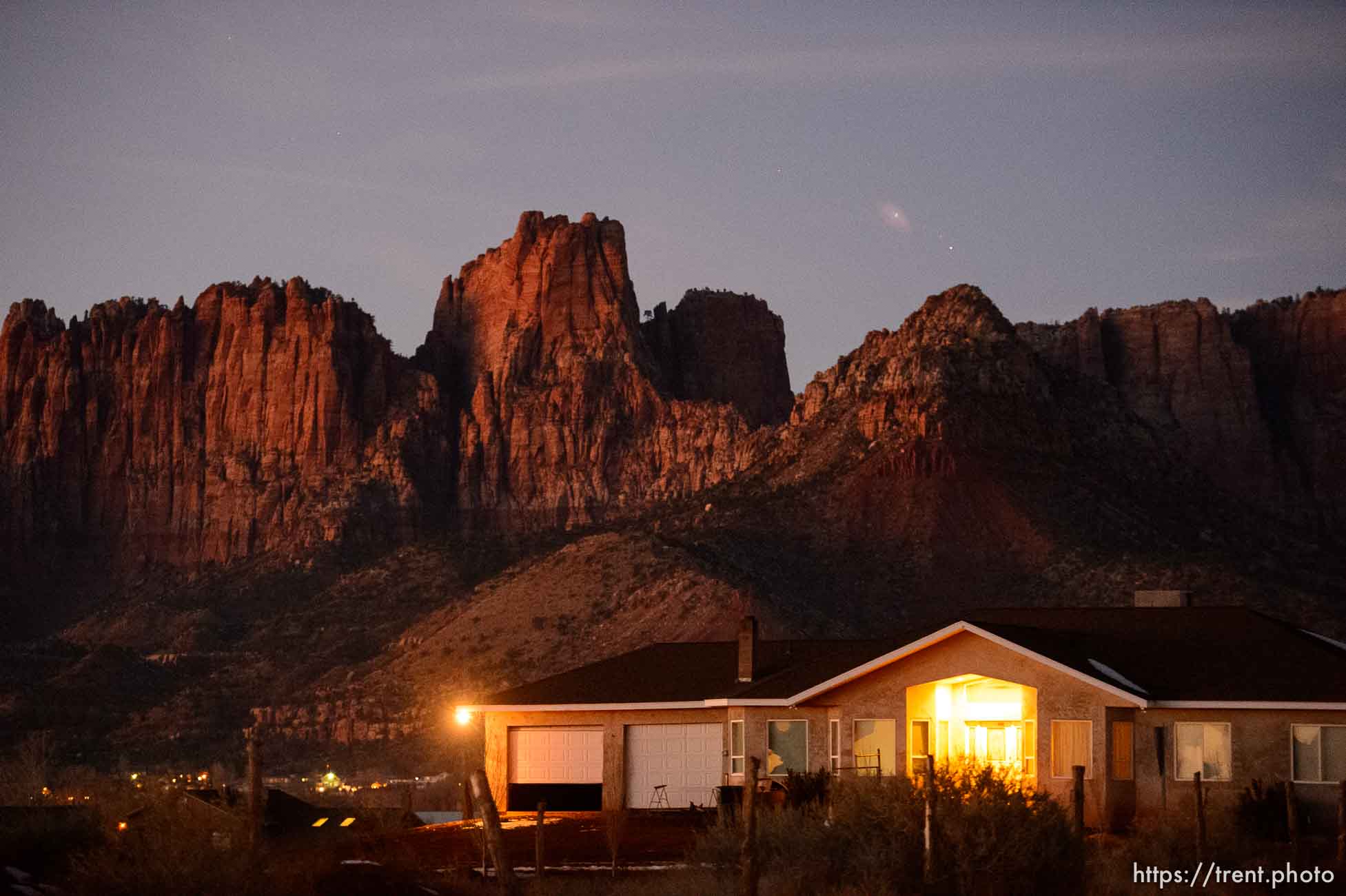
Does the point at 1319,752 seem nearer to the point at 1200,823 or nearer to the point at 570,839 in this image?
the point at 1200,823

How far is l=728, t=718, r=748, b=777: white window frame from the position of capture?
150ft

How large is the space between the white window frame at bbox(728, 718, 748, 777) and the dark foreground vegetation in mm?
8950

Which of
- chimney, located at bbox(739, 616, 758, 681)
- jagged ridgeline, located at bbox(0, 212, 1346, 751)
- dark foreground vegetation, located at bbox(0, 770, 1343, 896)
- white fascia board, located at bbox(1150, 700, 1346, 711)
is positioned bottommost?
dark foreground vegetation, located at bbox(0, 770, 1343, 896)

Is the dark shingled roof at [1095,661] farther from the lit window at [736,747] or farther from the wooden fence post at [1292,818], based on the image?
the wooden fence post at [1292,818]

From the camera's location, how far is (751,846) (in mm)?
29906

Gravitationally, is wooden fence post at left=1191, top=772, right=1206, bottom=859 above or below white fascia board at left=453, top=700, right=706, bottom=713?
below

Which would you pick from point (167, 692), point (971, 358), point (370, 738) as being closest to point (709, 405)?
point (971, 358)

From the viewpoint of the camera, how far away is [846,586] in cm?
10169

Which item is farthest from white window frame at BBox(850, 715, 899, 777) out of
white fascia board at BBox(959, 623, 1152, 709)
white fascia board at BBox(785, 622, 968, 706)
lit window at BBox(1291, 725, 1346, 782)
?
lit window at BBox(1291, 725, 1346, 782)

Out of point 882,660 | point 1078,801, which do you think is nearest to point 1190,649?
point 882,660

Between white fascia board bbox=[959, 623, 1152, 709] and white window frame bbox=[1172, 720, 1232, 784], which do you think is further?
white window frame bbox=[1172, 720, 1232, 784]

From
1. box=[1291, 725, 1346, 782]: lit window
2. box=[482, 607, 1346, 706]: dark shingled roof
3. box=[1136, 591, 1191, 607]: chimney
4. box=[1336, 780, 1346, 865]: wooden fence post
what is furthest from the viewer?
box=[1136, 591, 1191, 607]: chimney

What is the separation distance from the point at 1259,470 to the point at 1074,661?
377ft

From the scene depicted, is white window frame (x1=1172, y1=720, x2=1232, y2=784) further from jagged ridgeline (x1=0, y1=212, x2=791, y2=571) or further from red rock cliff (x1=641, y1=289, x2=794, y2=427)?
red rock cliff (x1=641, y1=289, x2=794, y2=427)
